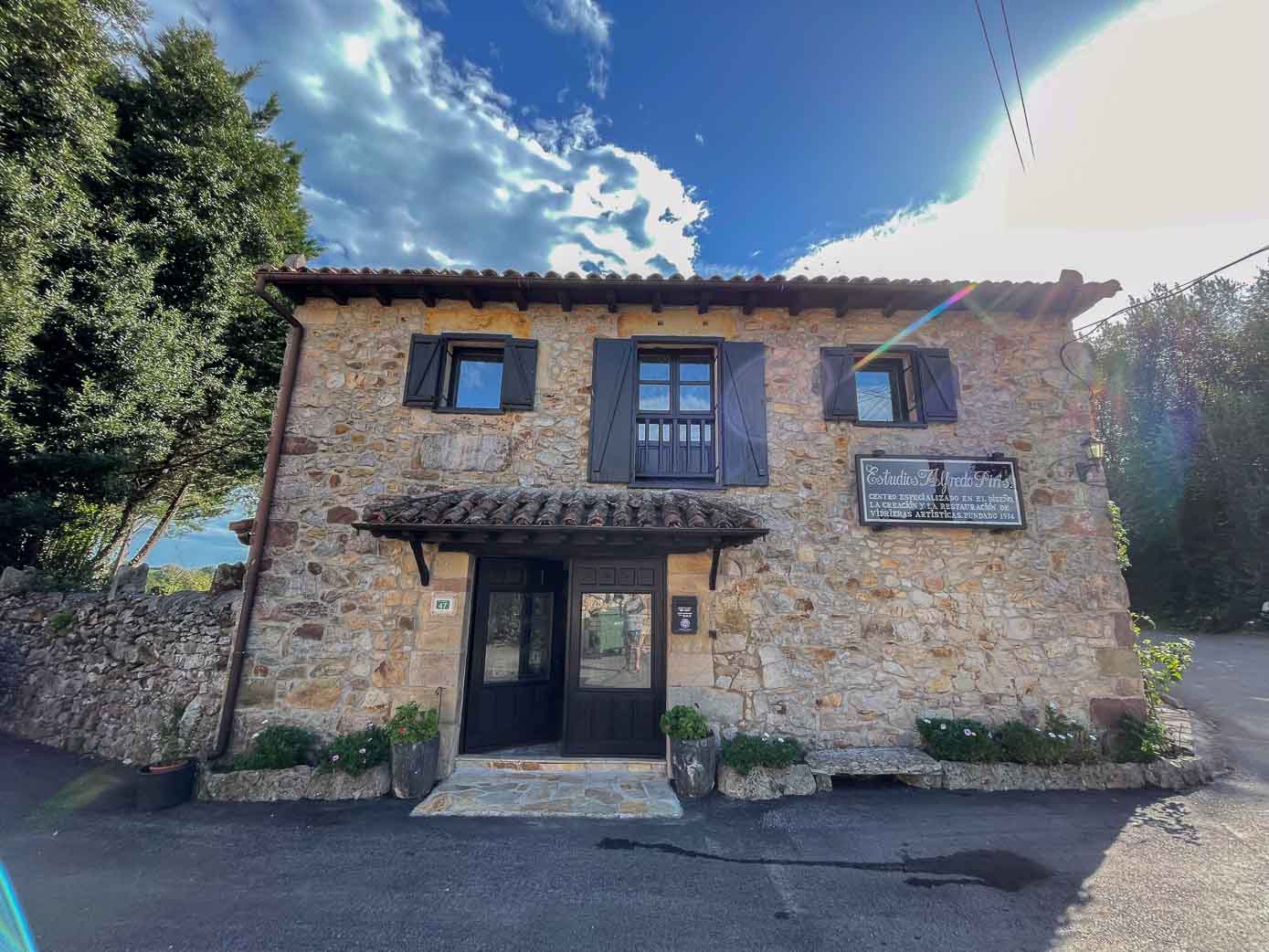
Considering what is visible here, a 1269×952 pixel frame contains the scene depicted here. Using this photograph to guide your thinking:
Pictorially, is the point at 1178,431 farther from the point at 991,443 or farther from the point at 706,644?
the point at 706,644

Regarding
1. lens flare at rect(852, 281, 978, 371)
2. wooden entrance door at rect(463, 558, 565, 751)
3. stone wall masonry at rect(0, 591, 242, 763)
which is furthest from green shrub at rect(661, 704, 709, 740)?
stone wall masonry at rect(0, 591, 242, 763)

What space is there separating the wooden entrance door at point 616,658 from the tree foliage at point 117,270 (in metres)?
8.48

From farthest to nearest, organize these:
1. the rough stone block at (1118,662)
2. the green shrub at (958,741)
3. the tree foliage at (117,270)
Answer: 1. the tree foliage at (117,270)
2. the rough stone block at (1118,662)
3. the green shrub at (958,741)

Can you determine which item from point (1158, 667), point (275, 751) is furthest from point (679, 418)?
point (1158, 667)

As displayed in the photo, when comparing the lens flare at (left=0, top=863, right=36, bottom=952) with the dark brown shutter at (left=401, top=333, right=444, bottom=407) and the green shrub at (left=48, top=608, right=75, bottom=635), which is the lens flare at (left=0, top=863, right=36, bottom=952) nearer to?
the green shrub at (left=48, top=608, right=75, bottom=635)

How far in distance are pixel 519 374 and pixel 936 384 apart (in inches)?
217

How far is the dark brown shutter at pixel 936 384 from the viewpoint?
6418mm

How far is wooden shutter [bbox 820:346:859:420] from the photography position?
21.0 feet

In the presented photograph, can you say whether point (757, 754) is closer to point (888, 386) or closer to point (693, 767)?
point (693, 767)

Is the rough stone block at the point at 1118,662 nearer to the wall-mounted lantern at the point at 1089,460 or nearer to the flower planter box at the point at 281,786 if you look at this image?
the wall-mounted lantern at the point at 1089,460

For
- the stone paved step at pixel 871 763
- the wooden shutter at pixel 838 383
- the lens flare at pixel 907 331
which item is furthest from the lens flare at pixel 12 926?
the lens flare at pixel 907 331

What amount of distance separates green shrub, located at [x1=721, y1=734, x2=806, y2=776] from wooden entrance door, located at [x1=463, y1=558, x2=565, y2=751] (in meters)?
2.48

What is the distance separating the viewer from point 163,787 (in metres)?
4.83

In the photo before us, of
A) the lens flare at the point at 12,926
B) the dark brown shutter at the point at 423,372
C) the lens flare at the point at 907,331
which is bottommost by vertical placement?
the lens flare at the point at 12,926
